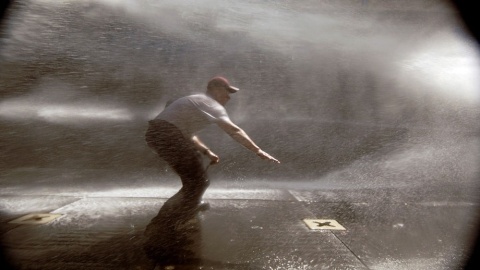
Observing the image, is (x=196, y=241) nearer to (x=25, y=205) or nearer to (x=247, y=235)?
(x=247, y=235)

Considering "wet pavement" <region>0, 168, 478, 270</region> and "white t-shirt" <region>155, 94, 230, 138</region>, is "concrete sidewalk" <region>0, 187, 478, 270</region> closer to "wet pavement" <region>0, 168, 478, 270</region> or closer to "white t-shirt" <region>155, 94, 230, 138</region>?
"wet pavement" <region>0, 168, 478, 270</region>

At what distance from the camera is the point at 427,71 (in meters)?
8.66

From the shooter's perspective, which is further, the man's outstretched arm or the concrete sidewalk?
the man's outstretched arm

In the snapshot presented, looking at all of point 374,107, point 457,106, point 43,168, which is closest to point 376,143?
point 374,107

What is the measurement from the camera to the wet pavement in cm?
254

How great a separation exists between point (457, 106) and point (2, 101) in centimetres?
1015

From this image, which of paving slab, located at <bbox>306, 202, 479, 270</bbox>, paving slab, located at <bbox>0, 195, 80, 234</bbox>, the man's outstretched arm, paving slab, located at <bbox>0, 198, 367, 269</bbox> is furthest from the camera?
paving slab, located at <bbox>0, 195, 80, 234</bbox>

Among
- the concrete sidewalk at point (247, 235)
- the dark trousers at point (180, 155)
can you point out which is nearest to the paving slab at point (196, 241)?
the concrete sidewalk at point (247, 235)

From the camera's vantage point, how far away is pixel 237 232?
311 centimetres

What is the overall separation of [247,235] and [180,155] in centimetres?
92

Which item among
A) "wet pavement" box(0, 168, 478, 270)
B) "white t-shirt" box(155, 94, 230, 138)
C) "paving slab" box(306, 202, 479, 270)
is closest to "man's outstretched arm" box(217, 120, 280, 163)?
"white t-shirt" box(155, 94, 230, 138)

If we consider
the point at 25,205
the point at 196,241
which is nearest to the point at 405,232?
the point at 196,241

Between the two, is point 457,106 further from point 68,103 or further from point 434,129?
point 68,103

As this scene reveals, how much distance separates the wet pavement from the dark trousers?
0.81ft
